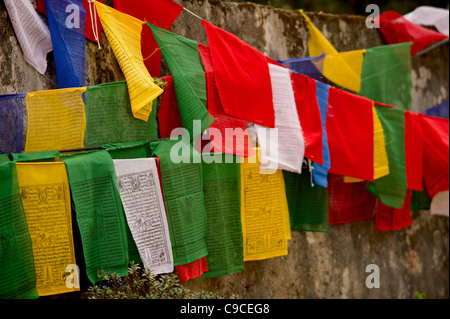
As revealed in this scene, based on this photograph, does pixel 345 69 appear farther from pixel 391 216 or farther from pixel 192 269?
pixel 192 269

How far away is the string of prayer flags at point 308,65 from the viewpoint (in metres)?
4.06

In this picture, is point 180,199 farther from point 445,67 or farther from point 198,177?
point 445,67

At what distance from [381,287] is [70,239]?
2.97 meters

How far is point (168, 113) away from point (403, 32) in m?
2.48

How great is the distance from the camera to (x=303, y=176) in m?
3.95

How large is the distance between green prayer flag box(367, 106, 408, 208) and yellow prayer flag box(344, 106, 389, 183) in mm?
71

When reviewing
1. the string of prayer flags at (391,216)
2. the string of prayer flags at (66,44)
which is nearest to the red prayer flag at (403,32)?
the string of prayer flags at (391,216)

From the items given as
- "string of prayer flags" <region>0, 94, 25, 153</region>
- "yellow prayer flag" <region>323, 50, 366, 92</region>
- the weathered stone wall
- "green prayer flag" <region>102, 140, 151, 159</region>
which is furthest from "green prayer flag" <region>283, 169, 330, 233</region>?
"string of prayer flags" <region>0, 94, 25, 153</region>

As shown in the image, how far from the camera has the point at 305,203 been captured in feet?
13.1

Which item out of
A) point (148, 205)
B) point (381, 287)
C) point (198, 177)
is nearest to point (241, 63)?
point (198, 177)

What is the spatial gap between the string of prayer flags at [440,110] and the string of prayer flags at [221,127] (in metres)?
2.44

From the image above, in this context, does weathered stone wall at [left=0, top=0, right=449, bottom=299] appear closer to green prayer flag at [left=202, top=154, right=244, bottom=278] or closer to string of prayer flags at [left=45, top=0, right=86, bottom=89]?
string of prayer flags at [left=45, top=0, right=86, bottom=89]

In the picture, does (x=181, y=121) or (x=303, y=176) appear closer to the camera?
(x=181, y=121)
